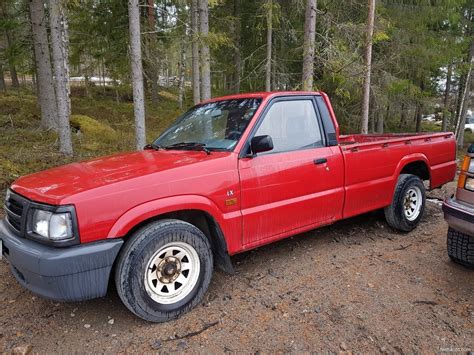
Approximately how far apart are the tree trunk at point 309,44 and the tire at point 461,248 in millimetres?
6025

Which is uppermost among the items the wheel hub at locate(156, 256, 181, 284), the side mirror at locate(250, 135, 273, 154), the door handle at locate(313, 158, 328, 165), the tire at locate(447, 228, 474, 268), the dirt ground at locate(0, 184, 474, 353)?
the side mirror at locate(250, 135, 273, 154)

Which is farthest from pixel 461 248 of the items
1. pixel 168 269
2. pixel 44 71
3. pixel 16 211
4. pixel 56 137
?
pixel 44 71

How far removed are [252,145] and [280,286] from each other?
4.80ft

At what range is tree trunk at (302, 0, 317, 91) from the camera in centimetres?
906

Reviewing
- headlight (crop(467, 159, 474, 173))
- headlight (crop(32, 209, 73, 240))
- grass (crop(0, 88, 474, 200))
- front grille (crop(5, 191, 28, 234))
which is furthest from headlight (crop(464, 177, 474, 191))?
grass (crop(0, 88, 474, 200))

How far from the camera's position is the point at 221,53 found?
17375mm

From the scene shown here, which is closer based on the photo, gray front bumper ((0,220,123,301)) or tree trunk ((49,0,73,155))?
gray front bumper ((0,220,123,301))

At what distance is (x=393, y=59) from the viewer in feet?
44.0

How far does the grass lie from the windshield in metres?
3.95

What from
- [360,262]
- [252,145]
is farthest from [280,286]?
[252,145]

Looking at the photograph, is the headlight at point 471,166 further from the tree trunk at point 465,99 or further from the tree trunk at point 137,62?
the tree trunk at point 465,99

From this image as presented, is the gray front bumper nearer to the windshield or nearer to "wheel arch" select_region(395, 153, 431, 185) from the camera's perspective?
the windshield

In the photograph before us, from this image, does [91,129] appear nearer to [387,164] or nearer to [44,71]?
[44,71]

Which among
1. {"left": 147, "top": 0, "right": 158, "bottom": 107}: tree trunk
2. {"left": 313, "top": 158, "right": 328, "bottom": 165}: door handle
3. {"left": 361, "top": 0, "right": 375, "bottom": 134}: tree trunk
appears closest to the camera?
{"left": 313, "top": 158, "right": 328, "bottom": 165}: door handle
